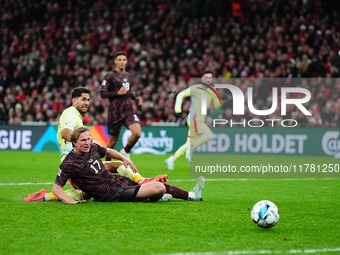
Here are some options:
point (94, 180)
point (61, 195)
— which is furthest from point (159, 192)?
point (61, 195)

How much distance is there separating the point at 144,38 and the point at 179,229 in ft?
68.2

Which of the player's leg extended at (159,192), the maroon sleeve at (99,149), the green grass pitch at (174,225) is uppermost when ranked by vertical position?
the maroon sleeve at (99,149)

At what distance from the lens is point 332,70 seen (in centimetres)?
2067

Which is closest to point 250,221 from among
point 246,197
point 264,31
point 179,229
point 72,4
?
point 179,229

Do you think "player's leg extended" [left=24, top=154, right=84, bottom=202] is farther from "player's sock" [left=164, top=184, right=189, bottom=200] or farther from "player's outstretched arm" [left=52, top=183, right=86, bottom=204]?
"player's sock" [left=164, top=184, right=189, bottom=200]

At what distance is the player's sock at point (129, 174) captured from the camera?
8500 mm

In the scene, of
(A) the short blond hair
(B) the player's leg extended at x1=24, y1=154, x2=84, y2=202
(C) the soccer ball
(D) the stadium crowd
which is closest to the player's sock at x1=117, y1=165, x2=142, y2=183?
(B) the player's leg extended at x1=24, y1=154, x2=84, y2=202

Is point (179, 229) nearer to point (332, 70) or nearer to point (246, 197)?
point (246, 197)

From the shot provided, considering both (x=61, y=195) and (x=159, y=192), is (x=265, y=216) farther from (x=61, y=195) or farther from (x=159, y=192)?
(x=61, y=195)

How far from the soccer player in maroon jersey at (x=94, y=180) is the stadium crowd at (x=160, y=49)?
10183 mm

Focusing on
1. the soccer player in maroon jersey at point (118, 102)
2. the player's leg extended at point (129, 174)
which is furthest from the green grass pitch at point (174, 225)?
the soccer player in maroon jersey at point (118, 102)

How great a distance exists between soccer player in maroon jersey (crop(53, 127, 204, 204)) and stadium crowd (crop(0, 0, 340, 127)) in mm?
10183

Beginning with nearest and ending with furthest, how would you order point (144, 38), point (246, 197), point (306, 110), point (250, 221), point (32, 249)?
1. point (32, 249)
2. point (250, 221)
3. point (246, 197)
4. point (306, 110)
5. point (144, 38)

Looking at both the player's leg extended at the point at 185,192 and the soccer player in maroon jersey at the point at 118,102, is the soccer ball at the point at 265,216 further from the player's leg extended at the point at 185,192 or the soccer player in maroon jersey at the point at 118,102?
the soccer player in maroon jersey at the point at 118,102
